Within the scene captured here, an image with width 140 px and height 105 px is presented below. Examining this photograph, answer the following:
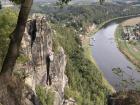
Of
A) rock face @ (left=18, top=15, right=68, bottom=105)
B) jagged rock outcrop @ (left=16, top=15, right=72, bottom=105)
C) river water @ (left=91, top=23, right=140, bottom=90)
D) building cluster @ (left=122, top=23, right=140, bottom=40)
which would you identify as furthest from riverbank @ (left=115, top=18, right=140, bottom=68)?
rock face @ (left=18, top=15, right=68, bottom=105)

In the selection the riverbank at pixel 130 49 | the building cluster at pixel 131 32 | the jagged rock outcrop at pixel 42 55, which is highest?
the jagged rock outcrop at pixel 42 55

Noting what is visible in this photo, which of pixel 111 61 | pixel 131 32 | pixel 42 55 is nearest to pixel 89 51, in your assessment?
A: pixel 111 61

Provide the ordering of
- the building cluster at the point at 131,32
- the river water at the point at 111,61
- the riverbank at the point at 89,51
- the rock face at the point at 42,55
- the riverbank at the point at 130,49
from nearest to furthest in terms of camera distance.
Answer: the rock face at the point at 42,55 → the riverbank at the point at 89,51 → the river water at the point at 111,61 → the riverbank at the point at 130,49 → the building cluster at the point at 131,32

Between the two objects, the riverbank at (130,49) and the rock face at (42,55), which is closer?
the rock face at (42,55)

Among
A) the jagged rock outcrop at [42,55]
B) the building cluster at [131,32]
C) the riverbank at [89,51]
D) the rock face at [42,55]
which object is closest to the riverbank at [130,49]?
the building cluster at [131,32]

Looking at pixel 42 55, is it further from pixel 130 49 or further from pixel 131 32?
pixel 131 32

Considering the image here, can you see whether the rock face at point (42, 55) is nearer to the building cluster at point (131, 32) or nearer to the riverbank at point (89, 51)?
the riverbank at point (89, 51)

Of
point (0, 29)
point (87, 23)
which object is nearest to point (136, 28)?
point (87, 23)

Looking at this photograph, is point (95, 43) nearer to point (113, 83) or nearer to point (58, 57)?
point (113, 83)
